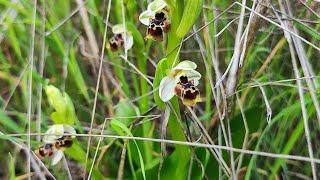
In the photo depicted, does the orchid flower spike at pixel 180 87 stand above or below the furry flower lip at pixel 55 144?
above

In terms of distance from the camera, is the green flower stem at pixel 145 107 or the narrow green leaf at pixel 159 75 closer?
the narrow green leaf at pixel 159 75

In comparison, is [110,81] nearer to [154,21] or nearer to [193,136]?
[193,136]

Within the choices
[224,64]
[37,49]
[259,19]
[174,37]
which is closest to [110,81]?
[37,49]

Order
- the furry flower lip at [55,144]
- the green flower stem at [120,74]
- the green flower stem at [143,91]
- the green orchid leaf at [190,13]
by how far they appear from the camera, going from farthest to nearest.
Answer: the green flower stem at [120,74] → the green flower stem at [143,91] → the furry flower lip at [55,144] → the green orchid leaf at [190,13]

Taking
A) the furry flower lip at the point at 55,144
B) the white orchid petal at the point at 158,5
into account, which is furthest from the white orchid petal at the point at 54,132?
the white orchid petal at the point at 158,5

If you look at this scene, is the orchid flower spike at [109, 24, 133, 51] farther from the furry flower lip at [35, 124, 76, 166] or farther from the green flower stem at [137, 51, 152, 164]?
the furry flower lip at [35, 124, 76, 166]

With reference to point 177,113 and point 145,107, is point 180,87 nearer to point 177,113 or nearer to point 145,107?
point 177,113

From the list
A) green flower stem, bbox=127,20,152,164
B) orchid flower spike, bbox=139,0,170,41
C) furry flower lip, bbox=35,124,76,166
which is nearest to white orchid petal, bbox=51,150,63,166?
furry flower lip, bbox=35,124,76,166

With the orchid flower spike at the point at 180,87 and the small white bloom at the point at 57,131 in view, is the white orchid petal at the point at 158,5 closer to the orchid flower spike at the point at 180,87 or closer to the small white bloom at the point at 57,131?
the orchid flower spike at the point at 180,87
